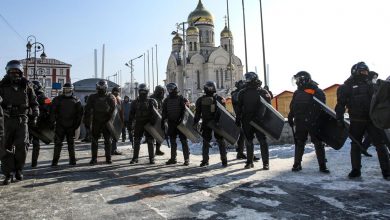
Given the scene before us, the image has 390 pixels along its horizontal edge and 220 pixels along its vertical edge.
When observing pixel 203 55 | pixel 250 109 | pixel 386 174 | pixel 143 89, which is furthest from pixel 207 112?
pixel 203 55

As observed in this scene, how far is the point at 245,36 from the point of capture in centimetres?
2356

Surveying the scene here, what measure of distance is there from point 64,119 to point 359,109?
221 inches

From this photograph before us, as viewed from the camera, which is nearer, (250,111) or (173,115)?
(250,111)

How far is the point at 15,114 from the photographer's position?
6.01 m

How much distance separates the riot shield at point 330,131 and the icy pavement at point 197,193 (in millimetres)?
457

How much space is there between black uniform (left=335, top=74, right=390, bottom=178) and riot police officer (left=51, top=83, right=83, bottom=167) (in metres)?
5.20

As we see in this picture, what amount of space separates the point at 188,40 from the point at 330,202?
69.4 m

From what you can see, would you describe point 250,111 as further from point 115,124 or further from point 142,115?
point 115,124

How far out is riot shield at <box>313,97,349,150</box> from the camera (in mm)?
6785

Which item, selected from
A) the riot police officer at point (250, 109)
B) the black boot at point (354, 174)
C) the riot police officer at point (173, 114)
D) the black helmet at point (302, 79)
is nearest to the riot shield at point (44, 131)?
the riot police officer at point (173, 114)

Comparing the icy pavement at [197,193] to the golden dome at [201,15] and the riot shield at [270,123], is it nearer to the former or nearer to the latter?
the riot shield at [270,123]

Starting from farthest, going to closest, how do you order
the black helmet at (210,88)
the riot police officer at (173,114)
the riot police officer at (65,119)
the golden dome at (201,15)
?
the golden dome at (201,15) < the riot police officer at (173,114) < the riot police officer at (65,119) < the black helmet at (210,88)

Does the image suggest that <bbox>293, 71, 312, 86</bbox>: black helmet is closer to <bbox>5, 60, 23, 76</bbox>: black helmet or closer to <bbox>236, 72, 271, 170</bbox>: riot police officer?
<bbox>236, 72, 271, 170</bbox>: riot police officer

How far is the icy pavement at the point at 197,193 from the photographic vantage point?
3895mm
